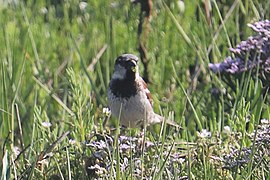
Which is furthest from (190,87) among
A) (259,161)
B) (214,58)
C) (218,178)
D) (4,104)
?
(259,161)

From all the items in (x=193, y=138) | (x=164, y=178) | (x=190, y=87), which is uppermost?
(x=190, y=87)

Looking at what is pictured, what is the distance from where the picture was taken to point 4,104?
3.51m

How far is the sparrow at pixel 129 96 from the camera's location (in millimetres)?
3621

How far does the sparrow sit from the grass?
63 mm

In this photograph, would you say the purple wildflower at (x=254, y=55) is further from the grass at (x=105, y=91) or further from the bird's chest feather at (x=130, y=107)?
the bird's chest feather at (x=130, y=107)

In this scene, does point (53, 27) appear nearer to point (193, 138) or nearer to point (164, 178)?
point (193, 138)

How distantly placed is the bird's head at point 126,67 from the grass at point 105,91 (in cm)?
18

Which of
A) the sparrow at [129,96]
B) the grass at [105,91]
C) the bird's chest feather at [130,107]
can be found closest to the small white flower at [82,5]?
the grass at [105,91]

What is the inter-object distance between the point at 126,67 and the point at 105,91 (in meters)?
0.52

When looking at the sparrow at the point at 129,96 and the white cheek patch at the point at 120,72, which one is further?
the white cheek patch at the point at 120,72

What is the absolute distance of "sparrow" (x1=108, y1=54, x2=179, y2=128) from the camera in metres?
3.62

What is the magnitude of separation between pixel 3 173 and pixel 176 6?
2858mm

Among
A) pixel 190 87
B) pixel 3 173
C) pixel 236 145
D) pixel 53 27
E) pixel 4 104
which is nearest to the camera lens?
pixel 3 173

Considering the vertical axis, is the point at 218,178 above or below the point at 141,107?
below
